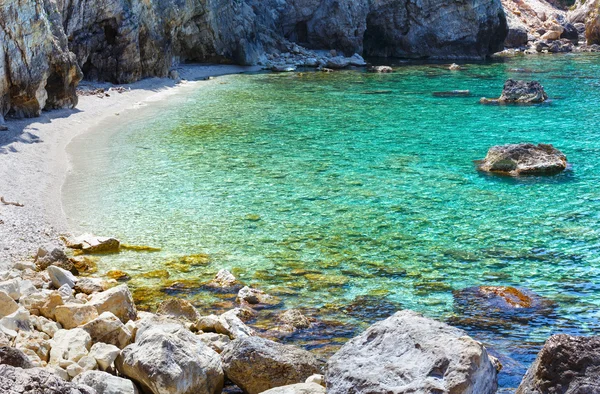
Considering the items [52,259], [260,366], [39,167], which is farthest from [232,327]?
[39,167]

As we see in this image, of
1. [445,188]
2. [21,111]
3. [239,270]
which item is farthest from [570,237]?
[21,111]

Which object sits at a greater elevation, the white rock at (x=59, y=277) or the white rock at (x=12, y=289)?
the white rock at (x=12, y=289)

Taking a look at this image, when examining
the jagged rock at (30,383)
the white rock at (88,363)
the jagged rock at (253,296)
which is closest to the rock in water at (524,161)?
the jagged rock at (253,296)

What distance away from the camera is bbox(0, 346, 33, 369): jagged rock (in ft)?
23.7

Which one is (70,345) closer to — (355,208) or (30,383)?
(30,383)

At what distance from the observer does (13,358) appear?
288 inches

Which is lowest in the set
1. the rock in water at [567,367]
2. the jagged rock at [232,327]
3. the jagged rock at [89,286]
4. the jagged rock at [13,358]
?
the jagged rock at [232,327]


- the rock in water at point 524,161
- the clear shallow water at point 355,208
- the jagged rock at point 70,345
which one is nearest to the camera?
the jagged rock at point 70,345

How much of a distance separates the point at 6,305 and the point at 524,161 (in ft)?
59.5

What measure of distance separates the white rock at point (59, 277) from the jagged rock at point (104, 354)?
4030mm

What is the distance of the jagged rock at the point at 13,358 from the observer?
724 cm

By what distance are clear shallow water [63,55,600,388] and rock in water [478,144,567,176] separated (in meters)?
0.68

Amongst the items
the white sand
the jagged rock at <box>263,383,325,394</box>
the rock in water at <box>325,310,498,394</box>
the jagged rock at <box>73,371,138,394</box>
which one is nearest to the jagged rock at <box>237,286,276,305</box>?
the jagged rock at <box>73,371,138,394</box>

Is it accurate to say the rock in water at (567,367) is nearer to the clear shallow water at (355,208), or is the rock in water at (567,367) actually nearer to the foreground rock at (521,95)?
the clear shallow water at (355,208)
